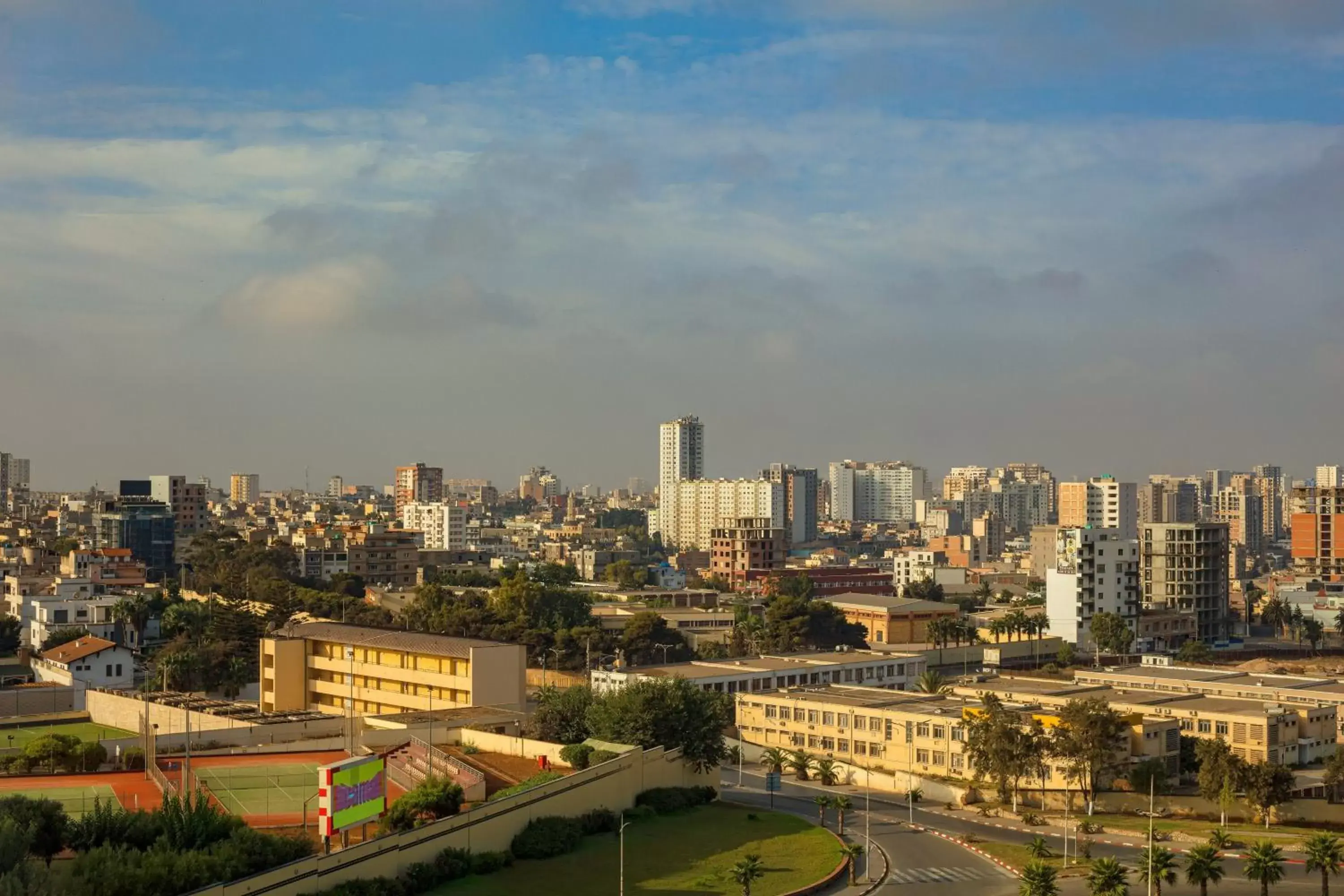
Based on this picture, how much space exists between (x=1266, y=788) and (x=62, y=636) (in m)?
Answer: 45.8

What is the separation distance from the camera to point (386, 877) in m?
25.4

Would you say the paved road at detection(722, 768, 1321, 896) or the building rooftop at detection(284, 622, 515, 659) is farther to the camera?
the building rooftop at detection(284, 622, 515, 659)

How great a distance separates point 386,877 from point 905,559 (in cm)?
10308

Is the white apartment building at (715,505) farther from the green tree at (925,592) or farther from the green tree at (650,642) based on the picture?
the green tree at (650,642)

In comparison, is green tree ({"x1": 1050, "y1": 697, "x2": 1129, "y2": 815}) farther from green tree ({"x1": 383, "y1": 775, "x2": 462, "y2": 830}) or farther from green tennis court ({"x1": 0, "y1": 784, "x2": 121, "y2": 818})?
green tennis court ({"x1": 0, "y1": 784, "x2": 121, "y2": 818})

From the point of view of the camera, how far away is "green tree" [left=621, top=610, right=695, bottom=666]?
68.1 metres

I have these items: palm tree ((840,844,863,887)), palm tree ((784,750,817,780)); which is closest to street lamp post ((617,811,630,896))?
palm tree ((840,844,863,887))

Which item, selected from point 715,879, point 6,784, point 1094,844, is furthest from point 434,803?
point 1094,844

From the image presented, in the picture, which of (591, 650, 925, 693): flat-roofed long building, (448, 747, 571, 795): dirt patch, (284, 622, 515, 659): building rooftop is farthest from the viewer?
(591, 650, 925, 693): flat-roofed long building

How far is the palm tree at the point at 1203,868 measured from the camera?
27500 mm

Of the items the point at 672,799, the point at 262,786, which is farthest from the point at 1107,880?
the point at 262,786

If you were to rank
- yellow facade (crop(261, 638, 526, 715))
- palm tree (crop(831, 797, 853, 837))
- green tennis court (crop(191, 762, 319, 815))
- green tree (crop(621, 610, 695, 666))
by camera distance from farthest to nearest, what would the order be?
green tree (crop(621, 610, 695, 666)) → yellow facade (crop(261, 638, 526, 715)) → palm tree (crop(831, 797, 853, 837)) → green tennis court (crop(191, 762, 319, 815))

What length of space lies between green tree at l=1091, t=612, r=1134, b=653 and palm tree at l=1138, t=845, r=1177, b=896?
45959mm

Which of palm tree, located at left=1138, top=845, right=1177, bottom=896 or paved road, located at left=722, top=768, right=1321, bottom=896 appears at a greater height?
palm tree, located at left=1138, top=845, right=1177, bottom=896
